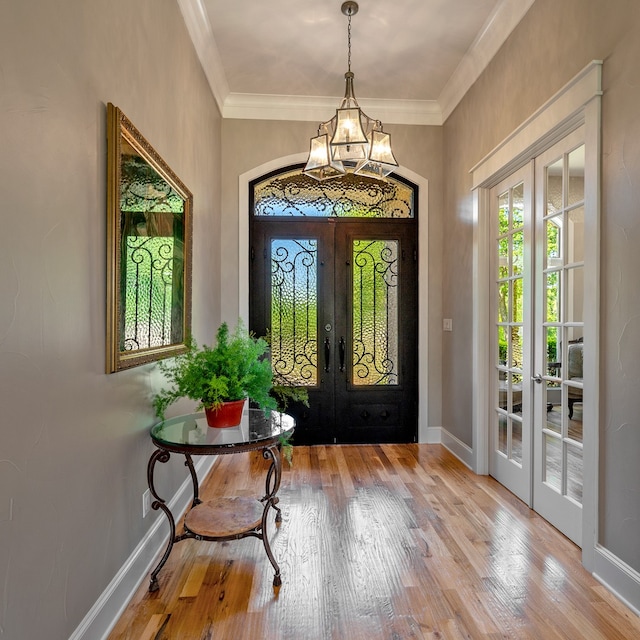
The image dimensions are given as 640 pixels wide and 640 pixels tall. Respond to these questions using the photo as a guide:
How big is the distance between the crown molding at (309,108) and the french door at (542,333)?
1.37 m

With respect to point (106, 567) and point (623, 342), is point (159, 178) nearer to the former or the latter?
point (106, 567)

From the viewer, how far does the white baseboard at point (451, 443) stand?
360 centimetres

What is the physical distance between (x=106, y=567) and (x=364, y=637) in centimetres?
100

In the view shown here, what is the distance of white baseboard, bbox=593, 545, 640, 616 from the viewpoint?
179 cm

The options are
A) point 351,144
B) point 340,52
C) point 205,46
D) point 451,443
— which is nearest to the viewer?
point 351,144

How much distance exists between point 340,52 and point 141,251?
7.87 feet

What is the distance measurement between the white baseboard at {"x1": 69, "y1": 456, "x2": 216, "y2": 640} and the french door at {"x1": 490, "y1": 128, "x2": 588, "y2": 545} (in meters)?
2.14

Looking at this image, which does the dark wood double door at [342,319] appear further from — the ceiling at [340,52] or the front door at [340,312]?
the ceiling at [340,52]

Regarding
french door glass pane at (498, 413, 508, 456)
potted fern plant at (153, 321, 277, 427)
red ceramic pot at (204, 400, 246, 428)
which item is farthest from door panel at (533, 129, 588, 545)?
red ceramic pot at (204, 400, 246, 428)

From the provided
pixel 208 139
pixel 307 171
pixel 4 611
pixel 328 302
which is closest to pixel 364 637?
pixel 4 611

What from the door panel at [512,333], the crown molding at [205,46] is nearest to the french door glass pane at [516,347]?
the door panel at [512,333]

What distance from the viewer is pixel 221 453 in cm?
186

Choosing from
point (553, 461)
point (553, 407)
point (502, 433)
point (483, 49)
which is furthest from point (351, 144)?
point (502, 433)

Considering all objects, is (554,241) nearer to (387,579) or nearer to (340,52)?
(387,579)
